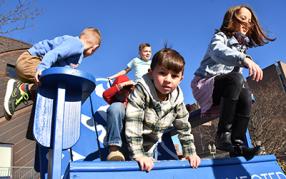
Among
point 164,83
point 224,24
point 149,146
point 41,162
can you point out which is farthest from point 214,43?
point 41,162

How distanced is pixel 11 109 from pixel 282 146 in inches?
658

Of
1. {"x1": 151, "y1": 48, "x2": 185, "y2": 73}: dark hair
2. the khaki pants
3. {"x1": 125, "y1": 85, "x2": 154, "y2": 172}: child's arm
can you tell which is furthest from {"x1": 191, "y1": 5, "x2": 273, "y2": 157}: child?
the khaki pants

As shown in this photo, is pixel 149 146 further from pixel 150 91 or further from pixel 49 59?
pixel 49 59

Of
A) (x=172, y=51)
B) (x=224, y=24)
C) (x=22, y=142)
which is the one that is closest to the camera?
(x=172, y=51)

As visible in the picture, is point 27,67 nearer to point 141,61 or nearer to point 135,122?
point 135,122

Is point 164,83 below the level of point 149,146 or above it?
above

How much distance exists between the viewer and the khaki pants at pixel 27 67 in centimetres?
183

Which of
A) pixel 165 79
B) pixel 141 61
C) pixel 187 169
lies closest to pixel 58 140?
pixel 187 169

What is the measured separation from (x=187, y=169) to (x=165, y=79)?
482 millimetres

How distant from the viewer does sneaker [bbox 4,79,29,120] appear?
1779 mm

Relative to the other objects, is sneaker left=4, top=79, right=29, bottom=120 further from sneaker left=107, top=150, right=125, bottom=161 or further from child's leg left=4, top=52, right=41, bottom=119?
sneaker left=107, top=150, right=125, bottom=161

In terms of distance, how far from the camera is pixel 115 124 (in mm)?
1678

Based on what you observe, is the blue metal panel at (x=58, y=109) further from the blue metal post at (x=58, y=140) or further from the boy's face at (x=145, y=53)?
the boy's face at (x=145, y=53)

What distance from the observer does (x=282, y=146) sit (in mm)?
16203
